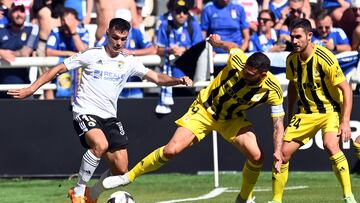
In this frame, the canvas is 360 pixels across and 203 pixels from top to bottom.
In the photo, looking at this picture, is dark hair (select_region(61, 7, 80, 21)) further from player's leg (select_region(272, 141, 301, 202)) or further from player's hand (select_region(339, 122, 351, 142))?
player's hand (select_region(339, 122, 351, 142))

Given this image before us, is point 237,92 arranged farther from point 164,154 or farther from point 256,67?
point 164,154

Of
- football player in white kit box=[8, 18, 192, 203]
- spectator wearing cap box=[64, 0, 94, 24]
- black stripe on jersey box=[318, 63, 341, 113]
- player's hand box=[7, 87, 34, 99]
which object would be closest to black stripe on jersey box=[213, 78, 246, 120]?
football player in white kit box=[8, 18, 192, 203]

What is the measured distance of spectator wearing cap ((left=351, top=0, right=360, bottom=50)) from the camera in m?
17.0

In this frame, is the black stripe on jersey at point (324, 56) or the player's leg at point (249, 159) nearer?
the black stripe on jersey at point (324, 56)

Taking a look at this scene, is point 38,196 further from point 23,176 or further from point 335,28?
point 335,28

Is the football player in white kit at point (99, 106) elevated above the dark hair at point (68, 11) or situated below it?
below

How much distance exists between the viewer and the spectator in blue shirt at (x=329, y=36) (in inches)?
661

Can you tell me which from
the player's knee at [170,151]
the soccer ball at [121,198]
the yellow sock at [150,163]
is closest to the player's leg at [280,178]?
the player's knee at [170,151]

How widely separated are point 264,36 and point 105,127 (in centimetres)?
489

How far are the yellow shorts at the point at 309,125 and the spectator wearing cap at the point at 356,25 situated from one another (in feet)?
13.3

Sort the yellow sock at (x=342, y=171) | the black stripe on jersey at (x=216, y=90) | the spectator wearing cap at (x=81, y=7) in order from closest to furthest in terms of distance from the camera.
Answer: the yellow sock at (x=342, y=171), the black stripe on jersey at (x=216, y=90), the spectator wearing cap at (x=81, y=7)

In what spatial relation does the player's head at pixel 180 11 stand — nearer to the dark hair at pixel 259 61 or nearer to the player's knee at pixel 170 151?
the player's knee at pixel 170 151

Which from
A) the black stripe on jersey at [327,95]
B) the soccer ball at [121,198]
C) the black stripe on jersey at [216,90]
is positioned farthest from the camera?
the black stripe on jersey at [216,90]

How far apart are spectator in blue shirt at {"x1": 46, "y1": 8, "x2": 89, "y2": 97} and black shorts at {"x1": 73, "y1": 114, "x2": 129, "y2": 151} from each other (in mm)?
3435
